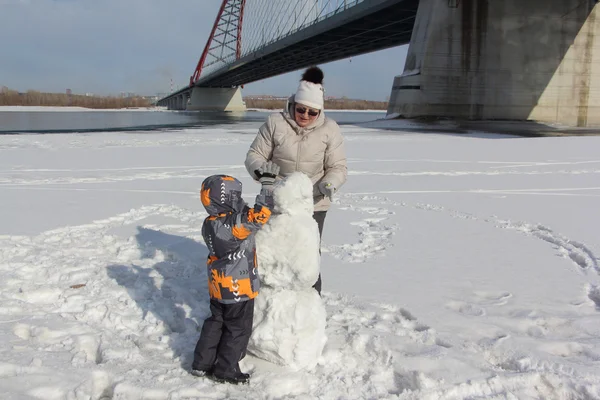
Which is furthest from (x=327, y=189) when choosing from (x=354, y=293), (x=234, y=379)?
(x=234, y=379)

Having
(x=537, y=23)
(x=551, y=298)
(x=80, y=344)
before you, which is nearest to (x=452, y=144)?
(x=551, y=298)

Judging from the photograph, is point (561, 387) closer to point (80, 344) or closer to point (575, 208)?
point (80, 344)

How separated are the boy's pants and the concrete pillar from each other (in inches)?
834

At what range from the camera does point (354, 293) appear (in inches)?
123

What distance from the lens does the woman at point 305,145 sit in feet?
8.61

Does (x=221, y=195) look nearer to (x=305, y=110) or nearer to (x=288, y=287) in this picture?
(x=288, y=287)

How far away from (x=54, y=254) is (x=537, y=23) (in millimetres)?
25133

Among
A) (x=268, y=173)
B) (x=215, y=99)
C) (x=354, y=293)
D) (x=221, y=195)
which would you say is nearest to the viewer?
(x=221, y=195)

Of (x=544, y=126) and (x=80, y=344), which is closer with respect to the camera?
(x=80, y=344)

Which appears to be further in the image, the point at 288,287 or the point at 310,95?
the point at 310,95

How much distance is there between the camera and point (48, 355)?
2.25 meters

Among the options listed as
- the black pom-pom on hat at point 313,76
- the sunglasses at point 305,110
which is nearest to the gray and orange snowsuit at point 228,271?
the sunglasses at point 305,110

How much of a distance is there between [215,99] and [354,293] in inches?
2619

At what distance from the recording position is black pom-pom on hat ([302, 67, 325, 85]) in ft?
8.76
